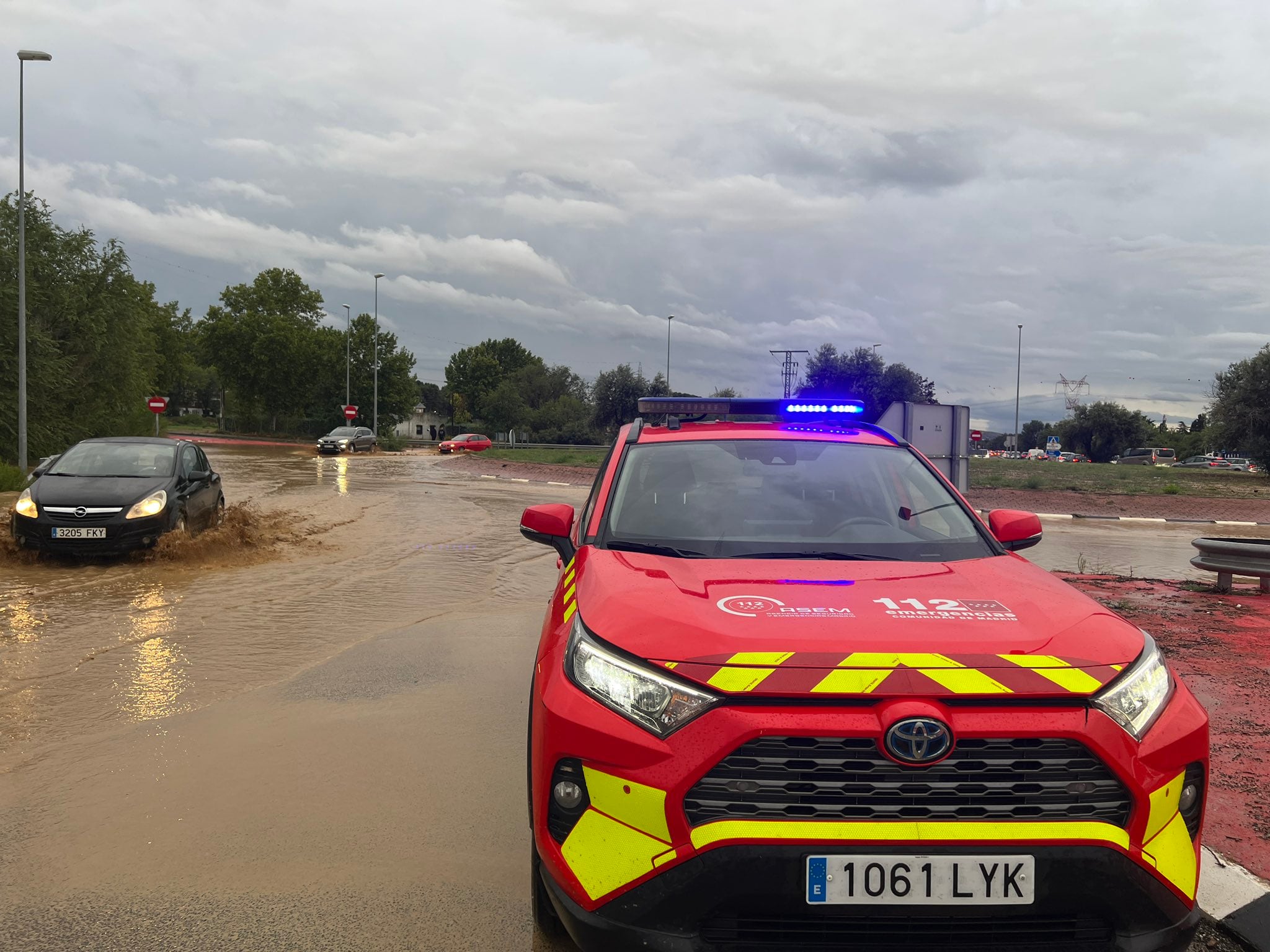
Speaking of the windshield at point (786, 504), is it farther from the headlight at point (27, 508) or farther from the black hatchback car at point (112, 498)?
the headlight at point (27, 508)

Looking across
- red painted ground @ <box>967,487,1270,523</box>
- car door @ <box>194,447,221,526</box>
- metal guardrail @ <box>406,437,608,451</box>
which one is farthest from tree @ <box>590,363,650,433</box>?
car door @ <box>194,447,221,526</box>

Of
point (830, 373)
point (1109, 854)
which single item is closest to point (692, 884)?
point (1109, 854)

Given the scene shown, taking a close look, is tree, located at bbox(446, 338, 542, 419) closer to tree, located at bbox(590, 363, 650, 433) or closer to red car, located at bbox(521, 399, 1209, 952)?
tree, located at bbox(590, 363, 650, 433)

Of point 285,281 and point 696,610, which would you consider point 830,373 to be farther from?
point 696,610

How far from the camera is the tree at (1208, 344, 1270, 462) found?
43.4 m

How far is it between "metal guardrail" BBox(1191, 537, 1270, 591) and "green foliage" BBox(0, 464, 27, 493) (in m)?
20.9

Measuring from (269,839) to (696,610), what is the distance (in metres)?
2.15

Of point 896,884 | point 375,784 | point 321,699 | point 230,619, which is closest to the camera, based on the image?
point 896,884

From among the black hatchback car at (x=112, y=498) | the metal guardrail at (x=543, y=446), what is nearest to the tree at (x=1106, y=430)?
the metal guardrail at (x=543, y=446)

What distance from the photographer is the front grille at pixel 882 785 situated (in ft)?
7.75

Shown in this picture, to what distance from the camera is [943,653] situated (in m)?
2.53

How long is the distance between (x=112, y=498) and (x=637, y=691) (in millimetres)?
10470

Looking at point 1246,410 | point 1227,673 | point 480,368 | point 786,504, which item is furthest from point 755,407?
point 480,368

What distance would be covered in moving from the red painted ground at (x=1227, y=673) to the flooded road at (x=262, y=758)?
2749 mm
